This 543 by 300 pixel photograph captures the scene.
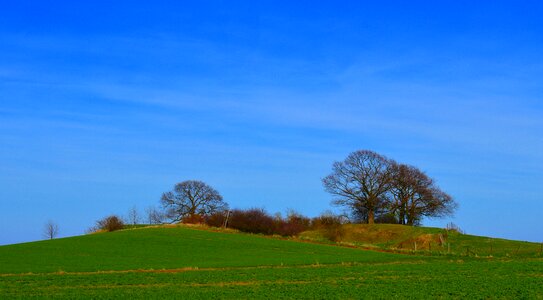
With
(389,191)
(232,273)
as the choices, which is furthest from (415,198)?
(232,273)

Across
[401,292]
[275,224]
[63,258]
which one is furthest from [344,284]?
[275,224]

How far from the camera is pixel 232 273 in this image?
123ft

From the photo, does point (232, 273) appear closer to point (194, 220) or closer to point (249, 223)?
point (249, 223)

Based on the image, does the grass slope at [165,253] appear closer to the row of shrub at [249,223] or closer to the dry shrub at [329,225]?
the row of shrub at [249,223]

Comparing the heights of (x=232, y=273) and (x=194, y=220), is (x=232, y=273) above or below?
below

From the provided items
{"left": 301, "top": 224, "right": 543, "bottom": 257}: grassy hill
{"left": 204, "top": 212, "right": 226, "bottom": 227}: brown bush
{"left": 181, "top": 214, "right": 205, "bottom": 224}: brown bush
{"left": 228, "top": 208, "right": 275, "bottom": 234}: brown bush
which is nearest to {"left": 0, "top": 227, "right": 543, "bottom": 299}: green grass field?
{"left": 301, "top": 224, "right": 543, "bottom": 257}: grassy hill

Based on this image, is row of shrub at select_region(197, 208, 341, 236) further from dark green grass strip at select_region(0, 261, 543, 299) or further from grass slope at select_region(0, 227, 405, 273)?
dark green grass strip at select_region(0, 261, 543, 299)

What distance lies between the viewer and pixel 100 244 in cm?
6156

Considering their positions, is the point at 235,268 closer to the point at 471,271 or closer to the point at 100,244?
the point at 471,271

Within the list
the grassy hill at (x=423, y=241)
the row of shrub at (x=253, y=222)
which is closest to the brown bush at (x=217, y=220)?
the row of shrub at (x=253, y=222)

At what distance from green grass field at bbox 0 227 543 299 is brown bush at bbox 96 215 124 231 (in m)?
22.1

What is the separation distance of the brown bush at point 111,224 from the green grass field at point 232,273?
22.1 meters

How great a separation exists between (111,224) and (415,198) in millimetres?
45638

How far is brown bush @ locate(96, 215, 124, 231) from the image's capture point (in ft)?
285
